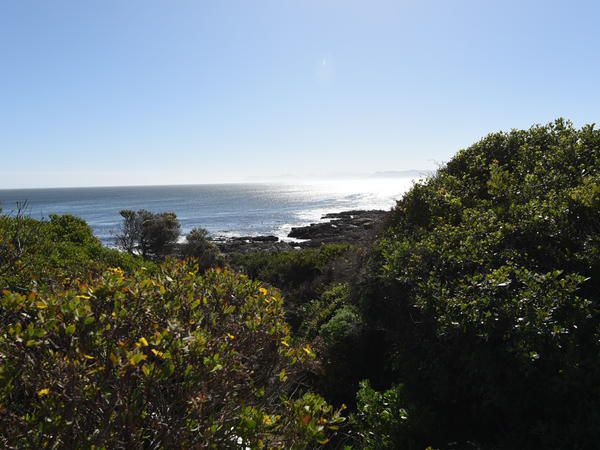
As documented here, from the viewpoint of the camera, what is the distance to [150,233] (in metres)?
33.4

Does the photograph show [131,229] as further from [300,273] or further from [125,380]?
[125,380]

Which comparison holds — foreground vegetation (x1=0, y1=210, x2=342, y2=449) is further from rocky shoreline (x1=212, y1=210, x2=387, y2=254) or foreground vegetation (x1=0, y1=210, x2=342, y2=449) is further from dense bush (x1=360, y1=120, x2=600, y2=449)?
rocky shoreline (x1=212, y1=210, x2=387, y2=254)

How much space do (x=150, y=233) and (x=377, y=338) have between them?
2857 cm

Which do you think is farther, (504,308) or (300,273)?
(300,273)

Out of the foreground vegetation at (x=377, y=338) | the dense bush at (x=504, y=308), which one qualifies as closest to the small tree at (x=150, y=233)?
the foreground vegetation at (x=377, y=338)

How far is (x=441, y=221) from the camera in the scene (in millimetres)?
7902

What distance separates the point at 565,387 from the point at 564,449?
68 centimetres

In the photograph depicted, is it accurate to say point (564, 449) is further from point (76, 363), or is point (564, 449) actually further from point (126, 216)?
point (126, 216)

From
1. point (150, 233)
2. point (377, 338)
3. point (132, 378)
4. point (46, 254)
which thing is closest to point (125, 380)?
point (132, 378)

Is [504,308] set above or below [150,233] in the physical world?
above

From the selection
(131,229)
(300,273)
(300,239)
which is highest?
(131,229)

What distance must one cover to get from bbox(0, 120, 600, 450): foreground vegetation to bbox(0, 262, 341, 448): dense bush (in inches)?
0.6

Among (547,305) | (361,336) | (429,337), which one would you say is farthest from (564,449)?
(361,336)

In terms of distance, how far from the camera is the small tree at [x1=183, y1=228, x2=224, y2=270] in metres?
26.2
